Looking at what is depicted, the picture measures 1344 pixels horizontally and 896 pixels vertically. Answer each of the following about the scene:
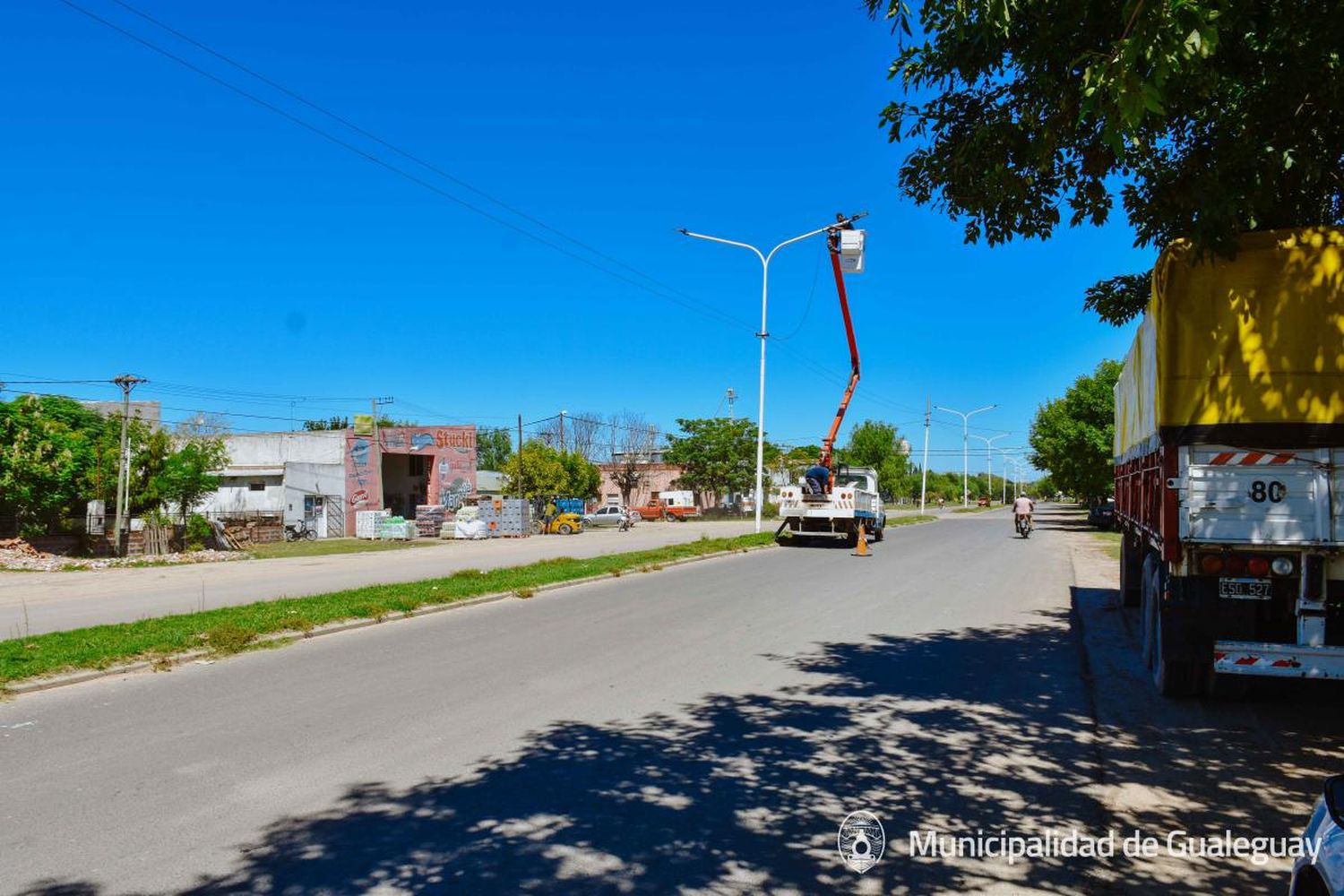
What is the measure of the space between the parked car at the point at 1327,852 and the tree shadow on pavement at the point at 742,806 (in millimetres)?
1374

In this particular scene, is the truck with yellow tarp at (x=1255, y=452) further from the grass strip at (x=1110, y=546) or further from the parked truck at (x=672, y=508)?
the parked truck at (x=672, y=508)

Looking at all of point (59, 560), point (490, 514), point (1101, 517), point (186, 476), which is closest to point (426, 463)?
point (490, 514)

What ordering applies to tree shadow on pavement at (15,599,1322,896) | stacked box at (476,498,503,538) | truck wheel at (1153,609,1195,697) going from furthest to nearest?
stacked box at (476,498,503,538), truck wheel at (1153,609,1195,697), tree shadow on pavement at (15,599,1322,896)

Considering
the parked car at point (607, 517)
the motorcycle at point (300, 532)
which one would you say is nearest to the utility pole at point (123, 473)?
the motorcycle at point (300, 532)

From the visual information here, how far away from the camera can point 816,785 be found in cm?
499

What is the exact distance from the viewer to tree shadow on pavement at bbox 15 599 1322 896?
3.83 meters

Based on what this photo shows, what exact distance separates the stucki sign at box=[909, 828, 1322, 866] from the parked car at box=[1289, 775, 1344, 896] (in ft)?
5.27

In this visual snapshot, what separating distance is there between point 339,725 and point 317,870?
2629 mm

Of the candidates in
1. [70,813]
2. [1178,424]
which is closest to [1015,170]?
[1178,424]

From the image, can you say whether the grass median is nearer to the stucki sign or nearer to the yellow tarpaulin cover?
the stucki sign

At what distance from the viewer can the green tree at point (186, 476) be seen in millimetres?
30688

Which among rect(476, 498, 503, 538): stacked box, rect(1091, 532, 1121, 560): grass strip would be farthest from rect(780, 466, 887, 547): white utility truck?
rect(476, 498, 503, 538): stacked box

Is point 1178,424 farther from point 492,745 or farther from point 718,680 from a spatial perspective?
point 492,745

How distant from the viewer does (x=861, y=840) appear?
4266 millimetres
